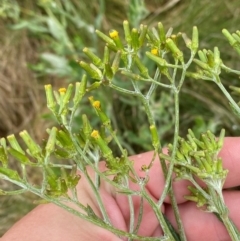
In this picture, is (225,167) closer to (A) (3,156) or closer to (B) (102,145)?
(B) (102,145)

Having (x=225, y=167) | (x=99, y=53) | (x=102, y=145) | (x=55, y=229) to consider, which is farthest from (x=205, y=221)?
(x=99, y=53)

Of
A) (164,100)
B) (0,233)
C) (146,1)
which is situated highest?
(146,1)

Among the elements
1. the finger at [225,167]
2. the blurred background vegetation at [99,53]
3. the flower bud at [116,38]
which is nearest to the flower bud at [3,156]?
the flower bud at [116,38]

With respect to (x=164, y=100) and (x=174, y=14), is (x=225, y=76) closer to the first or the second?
(x=164, y=100)

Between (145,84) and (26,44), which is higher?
(26,44)

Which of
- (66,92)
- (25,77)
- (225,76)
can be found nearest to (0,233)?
(25,77)
